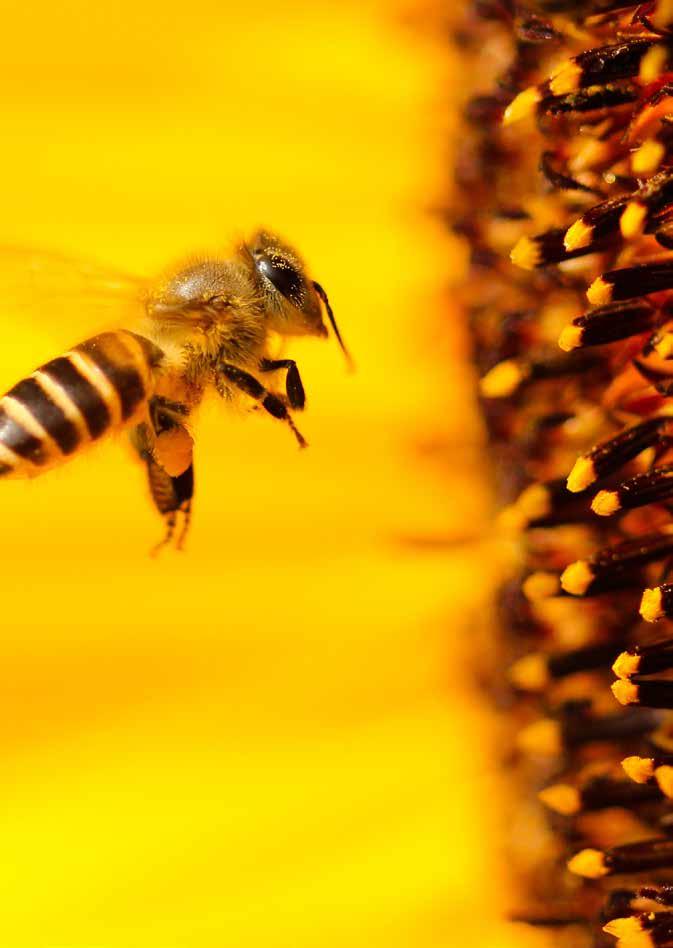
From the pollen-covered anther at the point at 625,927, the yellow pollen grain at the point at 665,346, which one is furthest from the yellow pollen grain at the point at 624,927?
the yellow pollen grain at the point at 665,346

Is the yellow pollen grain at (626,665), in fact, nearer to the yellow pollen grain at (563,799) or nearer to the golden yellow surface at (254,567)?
the yellow pollen grain at (563,799)

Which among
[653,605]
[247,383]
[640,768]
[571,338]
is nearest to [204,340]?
[247,383]

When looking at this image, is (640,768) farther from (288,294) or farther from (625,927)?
(288,294)

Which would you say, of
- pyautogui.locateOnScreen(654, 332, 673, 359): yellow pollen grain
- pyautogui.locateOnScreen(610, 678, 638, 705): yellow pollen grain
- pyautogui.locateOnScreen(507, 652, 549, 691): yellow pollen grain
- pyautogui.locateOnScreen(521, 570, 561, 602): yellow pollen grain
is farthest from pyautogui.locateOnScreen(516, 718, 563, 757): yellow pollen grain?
pyautogui.locateOnScreen(654, 332, 673, 359): yellow pollen grain

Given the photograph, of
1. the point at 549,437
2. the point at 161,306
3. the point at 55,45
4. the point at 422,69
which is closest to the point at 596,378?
the point at 549,437

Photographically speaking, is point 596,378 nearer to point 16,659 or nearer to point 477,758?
point 477,758

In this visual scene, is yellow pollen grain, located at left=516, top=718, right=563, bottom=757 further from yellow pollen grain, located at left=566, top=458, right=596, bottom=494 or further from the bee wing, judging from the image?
the bee wing
